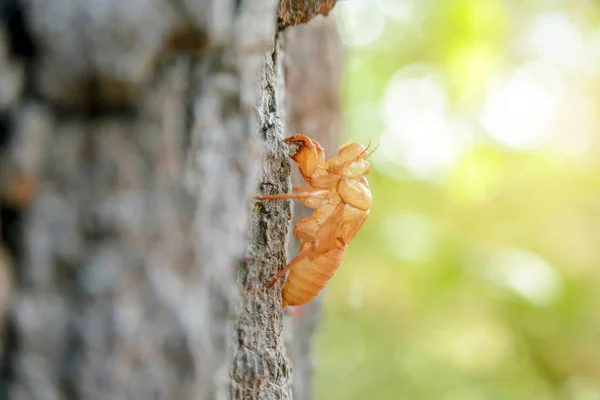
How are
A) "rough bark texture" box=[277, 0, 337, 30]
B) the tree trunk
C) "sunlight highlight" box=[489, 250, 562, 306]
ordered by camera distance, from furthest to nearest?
"sunlight highlight" box=[489, 250, 562, 306], "rough bark texture" box=[277, 0, 337, 30], the tree trunk

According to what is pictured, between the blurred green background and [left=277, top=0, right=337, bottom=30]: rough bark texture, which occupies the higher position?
the blurred green background

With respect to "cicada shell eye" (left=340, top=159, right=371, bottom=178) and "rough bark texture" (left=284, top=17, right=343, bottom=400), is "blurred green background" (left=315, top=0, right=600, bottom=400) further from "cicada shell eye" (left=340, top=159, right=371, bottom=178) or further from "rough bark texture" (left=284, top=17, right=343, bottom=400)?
"cicada shell eye" (left=340, top=159, right=371, bottom=178)

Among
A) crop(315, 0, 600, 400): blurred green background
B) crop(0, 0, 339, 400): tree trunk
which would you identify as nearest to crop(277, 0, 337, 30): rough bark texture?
crop(0, 0, 339, 400): tree trunk

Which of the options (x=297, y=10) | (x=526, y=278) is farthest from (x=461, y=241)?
(x=297, y=10)

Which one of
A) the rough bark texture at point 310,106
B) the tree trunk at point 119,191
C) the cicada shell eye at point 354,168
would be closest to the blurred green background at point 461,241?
the rough bark texture at point 310,106

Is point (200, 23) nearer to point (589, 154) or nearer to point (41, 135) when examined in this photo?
point (41, 135)

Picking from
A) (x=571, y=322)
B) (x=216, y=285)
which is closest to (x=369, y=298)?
(x=571, y=322)

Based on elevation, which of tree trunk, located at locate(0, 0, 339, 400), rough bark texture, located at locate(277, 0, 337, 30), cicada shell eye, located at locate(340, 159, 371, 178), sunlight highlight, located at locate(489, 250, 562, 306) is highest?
sunlight highlight, located at locate(489, 250, 562, 306)
